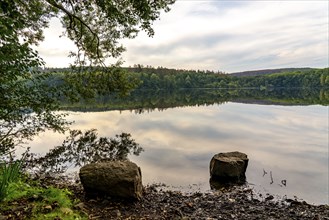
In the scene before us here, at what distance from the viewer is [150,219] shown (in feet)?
27.3

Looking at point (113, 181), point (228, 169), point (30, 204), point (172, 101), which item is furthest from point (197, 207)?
point (172, 101)

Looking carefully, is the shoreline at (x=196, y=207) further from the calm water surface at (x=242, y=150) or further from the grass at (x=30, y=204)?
the calm water surface at (x=242, y=150)

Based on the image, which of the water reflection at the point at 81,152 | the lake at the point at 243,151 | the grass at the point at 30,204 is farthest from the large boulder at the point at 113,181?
the water reflection at the point at 81,152

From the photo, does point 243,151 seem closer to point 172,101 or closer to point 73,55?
point 73,55

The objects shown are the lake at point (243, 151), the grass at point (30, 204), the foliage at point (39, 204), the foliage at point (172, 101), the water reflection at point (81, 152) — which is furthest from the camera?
the foliage at point (172, 101)

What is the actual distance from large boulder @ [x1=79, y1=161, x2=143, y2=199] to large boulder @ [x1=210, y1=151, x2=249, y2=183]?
5.57m

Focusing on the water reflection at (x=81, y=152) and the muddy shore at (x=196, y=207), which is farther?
the water reflection at (x=81, y=152)

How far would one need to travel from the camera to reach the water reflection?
1655 centimetres

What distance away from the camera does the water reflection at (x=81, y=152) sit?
16.5 metres

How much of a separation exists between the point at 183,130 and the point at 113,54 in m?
14.7

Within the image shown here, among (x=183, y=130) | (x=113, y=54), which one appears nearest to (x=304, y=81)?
(x=183, y=130)

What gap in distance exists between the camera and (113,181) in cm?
984

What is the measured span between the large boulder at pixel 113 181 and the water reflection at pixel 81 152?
5.99 meters

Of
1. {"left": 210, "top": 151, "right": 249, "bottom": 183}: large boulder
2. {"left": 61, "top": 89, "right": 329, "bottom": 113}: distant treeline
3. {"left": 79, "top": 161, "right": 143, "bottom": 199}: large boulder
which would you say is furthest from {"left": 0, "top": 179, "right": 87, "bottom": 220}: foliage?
{"left": 61, "top": 89, "right": 329, "bottom": 113}: distant treeline
